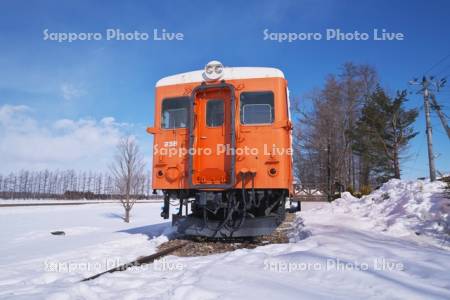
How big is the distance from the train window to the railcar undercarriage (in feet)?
4.80

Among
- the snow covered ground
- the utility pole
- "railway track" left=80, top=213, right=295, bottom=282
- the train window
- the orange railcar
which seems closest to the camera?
the snow covered ground

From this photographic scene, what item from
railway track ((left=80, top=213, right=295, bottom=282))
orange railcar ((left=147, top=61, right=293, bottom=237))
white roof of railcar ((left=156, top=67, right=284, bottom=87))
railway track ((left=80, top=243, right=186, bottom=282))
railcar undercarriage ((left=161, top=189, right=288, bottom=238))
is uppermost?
white roof of railcar ((left=156, top=67, right=284, bottom=87))

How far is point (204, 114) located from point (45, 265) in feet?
12.7

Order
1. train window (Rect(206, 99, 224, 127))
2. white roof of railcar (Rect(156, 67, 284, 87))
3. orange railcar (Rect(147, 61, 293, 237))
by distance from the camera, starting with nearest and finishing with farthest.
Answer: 1. orange railcar (Rect(147, 61, 293, 237))
2. white roof of railcar (Rect(156, 67, 284, 87))
3. train window (Rect(206, 99, 224, 127))

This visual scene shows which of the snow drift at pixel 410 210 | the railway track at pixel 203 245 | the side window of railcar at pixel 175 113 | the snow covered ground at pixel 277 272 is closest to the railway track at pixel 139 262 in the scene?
the railway track at pixel 203 245

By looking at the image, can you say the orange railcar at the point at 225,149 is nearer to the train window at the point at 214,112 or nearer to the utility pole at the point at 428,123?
the train window at the point at 214,112

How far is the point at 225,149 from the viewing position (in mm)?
6484

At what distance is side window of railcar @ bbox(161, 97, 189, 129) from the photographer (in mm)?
6844

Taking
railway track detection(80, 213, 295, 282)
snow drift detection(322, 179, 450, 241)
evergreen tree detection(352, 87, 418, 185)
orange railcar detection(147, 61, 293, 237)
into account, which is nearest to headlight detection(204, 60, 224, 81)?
orange railcar detection(147, 61, 293, 237)

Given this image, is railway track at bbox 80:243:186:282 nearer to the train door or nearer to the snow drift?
the train door

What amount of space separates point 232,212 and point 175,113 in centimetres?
241

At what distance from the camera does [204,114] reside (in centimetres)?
679

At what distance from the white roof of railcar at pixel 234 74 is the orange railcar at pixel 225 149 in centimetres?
2

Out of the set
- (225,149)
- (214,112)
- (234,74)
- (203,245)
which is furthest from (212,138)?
(203,245)
